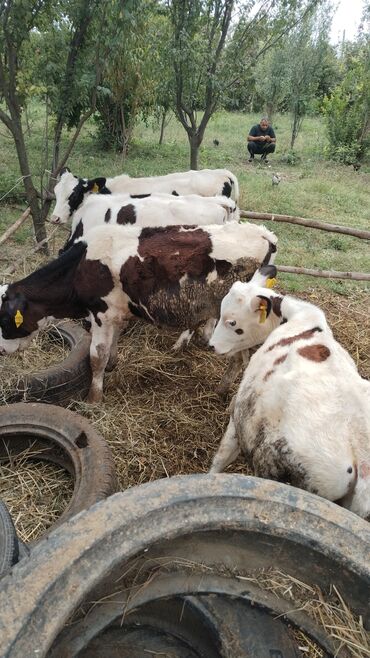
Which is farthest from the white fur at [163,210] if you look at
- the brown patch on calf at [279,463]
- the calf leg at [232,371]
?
the brown patch on calf at [279,463]

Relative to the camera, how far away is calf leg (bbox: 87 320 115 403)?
190 inches

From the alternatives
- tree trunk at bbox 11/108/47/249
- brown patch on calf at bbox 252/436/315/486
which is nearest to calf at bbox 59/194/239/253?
tree trunk at bbox 11/108/47/249

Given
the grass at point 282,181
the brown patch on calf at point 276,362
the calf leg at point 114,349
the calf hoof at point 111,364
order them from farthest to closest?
the grass at point 282,181 < the calf hoof at point 111,364 < the calf leg at point 114,349 < the brown patch on calf at point 276,362

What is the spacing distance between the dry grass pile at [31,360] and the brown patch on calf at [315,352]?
2.35 meters

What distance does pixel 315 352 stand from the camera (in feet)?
10.2

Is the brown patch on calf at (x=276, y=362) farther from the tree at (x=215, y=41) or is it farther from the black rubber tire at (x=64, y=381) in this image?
the tree at (x=215, y=41)

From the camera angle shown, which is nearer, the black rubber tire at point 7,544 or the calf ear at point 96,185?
the black rubber tire at point 7,544

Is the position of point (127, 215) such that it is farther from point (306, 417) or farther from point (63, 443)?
point (306, 417)

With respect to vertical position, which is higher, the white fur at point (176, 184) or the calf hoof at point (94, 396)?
the white fur at point (176, 184)

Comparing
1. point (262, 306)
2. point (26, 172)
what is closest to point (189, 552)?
point (262, 306)

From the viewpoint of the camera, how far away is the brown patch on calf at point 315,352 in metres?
3.04

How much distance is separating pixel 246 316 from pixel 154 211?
262 cm

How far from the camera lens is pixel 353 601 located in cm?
182

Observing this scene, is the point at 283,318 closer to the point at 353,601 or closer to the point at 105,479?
the point at 105,479
